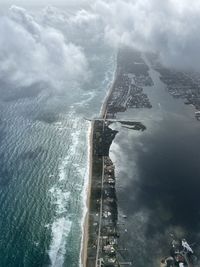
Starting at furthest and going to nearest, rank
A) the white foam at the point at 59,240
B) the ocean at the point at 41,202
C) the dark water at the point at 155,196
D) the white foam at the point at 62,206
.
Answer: the dark water at the point at 155,196
the white foam at the point at 62,206
the ocean at the point at 41,202
the white foam at the point at 59,240

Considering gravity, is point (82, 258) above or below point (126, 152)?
below

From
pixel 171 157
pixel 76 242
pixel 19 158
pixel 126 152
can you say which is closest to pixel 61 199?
pixel 76 242

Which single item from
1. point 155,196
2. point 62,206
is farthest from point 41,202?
point 155,196

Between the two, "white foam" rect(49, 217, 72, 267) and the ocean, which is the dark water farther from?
"white foam" rect(49, 217, 72, 267)

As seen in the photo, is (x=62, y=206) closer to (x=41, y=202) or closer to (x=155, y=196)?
(x=41, y=202)

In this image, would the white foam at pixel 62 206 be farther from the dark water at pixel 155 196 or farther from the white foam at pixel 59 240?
the dark water at pixel 155 196

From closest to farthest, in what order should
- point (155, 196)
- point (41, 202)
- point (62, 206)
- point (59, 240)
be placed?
point (59, 240) < point (62, 206) < point (41, 202) < point (155, 196)

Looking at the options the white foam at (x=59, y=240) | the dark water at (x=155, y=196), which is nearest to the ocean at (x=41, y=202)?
the white foam at (x=59, y=240)

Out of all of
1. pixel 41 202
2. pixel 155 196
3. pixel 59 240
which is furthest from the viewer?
pixel 155 196

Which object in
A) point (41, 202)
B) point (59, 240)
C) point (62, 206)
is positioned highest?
point (41, 202)

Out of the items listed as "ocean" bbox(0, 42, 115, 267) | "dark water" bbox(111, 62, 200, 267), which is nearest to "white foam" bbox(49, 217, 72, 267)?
"ocean" bbox(0, 42, 115, 267)

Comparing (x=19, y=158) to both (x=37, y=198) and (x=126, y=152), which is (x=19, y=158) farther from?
(x=126, y=152)
